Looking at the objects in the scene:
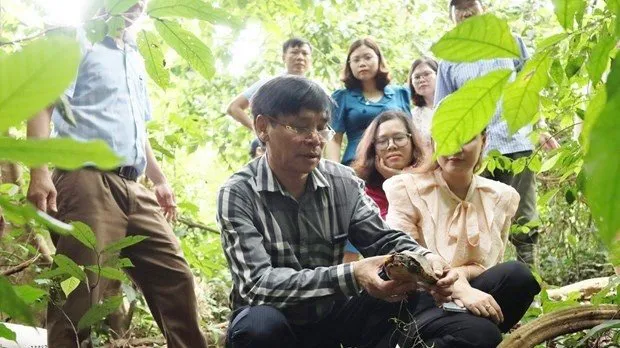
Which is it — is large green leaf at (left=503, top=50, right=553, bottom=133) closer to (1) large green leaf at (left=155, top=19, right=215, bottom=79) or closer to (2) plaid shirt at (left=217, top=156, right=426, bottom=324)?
(1) large green leaf at (left=155, top=19, right=215, bottom=79)

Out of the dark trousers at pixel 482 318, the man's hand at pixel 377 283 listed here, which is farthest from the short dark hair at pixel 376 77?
the man's hand at pixel 377 283

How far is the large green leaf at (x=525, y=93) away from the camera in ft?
2.71

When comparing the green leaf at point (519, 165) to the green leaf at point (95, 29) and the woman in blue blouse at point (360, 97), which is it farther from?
the green leaf at point (95, 29)

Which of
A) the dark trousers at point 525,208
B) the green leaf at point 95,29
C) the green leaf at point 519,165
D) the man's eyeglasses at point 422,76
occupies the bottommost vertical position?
the dark trousers at point 525,208

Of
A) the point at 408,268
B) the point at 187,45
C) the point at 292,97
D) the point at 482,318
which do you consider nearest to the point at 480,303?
the point at 482,318

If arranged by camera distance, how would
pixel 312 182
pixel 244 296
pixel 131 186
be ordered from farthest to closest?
pixel 131 186 → pixel 312 182 → pixel 244 296

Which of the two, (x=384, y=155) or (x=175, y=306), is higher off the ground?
(x=384, y=155)

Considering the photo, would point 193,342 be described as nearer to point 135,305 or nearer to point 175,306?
point 175,306

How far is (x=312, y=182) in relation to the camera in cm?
243

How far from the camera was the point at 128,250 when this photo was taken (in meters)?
2.62

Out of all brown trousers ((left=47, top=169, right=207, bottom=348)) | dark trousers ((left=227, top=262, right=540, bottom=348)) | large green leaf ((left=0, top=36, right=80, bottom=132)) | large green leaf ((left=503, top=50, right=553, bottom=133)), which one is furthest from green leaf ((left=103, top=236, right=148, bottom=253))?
large green leaf ((left=0, top=36, right=80, bottom=132))

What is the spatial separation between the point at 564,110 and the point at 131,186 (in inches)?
55.8

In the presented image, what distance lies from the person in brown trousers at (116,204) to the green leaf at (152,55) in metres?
0.95

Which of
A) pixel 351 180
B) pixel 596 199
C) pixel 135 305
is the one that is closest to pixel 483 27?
pixel 596 199
